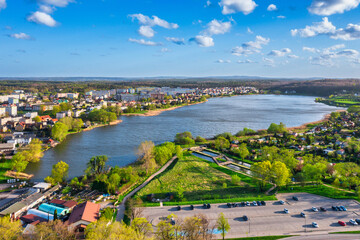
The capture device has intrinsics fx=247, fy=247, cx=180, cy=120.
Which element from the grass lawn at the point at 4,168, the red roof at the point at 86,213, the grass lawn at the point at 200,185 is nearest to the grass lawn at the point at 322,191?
the grass lawn at the point at 200,185

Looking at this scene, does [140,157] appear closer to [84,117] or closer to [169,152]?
[169,152]

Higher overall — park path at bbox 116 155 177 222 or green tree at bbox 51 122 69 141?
green tree at bbox 51 122 69 141

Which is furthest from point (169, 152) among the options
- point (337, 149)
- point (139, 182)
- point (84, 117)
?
point (84, 117)

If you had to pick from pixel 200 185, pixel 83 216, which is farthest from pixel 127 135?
pixel 83 216

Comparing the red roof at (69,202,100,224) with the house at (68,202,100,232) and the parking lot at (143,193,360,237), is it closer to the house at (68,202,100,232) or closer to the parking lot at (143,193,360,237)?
the house at (68,202,100,232)

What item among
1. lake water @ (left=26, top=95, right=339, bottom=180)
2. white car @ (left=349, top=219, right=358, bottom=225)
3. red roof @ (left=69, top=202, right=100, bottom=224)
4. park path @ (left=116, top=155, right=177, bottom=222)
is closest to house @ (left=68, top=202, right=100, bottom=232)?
red roof @ (left=69, top=202, right=100, bottom=224)

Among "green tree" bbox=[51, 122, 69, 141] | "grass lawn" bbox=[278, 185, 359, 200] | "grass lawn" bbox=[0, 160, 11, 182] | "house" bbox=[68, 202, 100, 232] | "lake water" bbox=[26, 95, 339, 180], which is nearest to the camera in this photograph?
"house" bbox=[68, 202, 100, 232]
